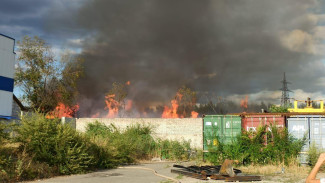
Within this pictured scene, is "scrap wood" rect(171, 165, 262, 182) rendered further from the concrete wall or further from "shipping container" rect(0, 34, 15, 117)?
"shipping container" rect(0, 34, 15, 117)

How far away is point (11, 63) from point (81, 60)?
14525 mm

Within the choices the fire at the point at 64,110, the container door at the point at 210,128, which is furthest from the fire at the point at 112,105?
the container door at the point at 210,128

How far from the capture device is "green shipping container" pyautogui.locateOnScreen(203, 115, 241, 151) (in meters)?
21.3

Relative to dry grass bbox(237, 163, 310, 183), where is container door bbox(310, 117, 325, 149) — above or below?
above

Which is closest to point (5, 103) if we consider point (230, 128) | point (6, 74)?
point (6, 74)

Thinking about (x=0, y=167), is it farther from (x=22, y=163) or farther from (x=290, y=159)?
(x=290, y=159)

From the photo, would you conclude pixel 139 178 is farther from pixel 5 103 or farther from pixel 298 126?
pixel 5 103

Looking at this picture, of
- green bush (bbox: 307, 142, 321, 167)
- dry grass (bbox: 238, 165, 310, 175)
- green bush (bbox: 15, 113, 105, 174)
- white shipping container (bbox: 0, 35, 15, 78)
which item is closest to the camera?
green bush (bbox: 15, 113, 105, 174)

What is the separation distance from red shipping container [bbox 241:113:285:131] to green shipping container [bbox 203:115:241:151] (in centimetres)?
44

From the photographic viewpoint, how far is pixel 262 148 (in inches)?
768

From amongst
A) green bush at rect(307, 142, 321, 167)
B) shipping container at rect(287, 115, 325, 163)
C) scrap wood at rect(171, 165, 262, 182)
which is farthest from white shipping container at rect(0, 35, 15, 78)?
green bush at rect(307, 142, 321, 167)

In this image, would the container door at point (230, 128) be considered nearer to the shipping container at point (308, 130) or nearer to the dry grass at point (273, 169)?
the dry grass at point (273, 169)

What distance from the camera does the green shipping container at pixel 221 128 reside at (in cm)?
2127

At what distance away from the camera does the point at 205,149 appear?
21641mm
